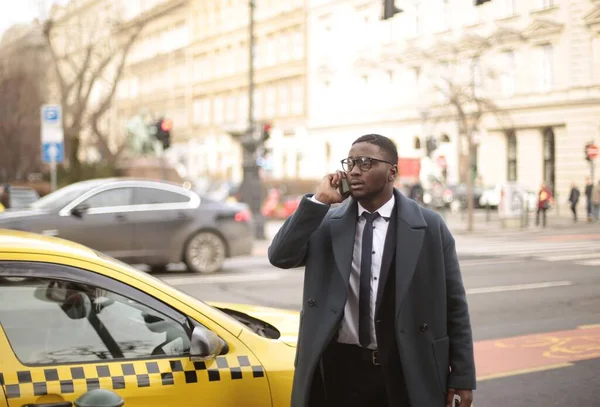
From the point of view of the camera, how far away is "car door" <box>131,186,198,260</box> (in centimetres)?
1431

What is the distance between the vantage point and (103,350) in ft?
12.0

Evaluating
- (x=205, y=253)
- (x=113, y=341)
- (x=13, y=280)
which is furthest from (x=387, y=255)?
(x=205, y=253)

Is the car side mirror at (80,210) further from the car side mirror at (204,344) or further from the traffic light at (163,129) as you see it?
the traffic light at (163,129)

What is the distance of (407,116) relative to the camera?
42.8m

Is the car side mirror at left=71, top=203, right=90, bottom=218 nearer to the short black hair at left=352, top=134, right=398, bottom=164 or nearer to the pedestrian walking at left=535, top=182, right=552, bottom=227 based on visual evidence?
the short black hair at left=352, top=134, right=398, bottom=164

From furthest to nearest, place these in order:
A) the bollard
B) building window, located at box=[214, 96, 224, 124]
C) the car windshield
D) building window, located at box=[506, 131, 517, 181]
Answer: building window, located at box=[214, 96, 224, 124] → building window, located at box=[506, 131, 517, 181] → the car windshield → the bollard

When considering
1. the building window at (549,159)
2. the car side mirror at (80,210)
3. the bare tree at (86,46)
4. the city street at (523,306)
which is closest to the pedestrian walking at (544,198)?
the building window at (549,159)

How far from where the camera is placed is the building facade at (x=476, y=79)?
1689cm

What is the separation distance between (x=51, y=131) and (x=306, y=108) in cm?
4143

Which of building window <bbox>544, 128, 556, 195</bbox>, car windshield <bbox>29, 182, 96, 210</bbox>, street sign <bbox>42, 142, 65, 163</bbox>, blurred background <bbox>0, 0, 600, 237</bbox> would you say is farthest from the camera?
building window <bbox>544, 128, 556, 195</bbox>

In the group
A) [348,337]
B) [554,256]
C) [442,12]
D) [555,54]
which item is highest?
[442,12]

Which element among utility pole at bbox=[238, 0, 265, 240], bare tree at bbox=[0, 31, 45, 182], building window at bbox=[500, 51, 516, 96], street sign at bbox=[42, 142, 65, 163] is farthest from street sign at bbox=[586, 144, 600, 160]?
bare tree at bbox=[0, 31, 45, 182]

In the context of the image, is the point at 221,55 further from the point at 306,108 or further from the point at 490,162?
the point at 490,162

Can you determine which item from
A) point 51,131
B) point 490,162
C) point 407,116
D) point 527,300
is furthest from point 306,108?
point 527,300
